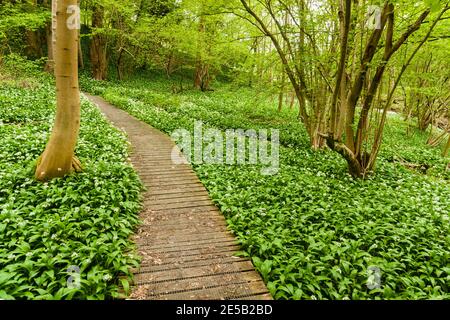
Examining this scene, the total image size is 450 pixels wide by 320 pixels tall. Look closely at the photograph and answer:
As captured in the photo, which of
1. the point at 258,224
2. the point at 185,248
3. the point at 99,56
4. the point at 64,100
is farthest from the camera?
the point at 99,56

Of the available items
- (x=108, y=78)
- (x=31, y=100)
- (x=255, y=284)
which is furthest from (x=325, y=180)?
(x=108, y=78)

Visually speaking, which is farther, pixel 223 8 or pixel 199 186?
pixel 223 8

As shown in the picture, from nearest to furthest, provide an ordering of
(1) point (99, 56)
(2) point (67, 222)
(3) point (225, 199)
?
1. (2) point (67, 222)
2. (3) point (225, 199)
3. (1) point (99, 56)

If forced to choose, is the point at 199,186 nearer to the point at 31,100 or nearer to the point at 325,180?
the point at 325,180

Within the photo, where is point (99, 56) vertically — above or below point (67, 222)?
above

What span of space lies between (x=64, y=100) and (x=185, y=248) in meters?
4.09

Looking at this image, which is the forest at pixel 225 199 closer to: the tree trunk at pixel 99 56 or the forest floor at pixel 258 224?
the forest floor at pixel 258 224

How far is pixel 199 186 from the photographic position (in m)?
8.33

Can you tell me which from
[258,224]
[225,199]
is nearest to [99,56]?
[225,199]

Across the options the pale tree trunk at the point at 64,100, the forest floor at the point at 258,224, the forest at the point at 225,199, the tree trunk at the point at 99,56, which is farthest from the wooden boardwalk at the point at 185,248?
the tree trunk at the point at 99,56

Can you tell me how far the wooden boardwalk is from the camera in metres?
4.59

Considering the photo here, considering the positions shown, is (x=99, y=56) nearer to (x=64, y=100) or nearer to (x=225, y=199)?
(x=64, y=100)

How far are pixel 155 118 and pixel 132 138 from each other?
3.37m

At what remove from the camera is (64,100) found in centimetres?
668
